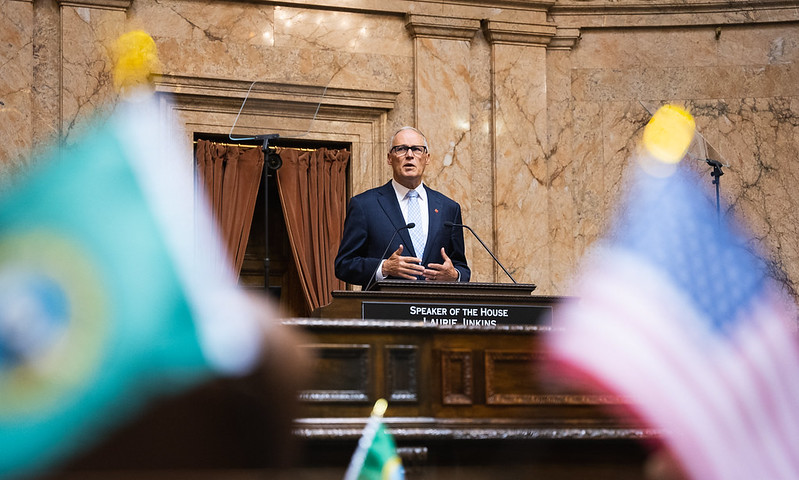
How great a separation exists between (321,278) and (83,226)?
5032mm

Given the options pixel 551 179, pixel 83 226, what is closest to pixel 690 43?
pixel 551 179

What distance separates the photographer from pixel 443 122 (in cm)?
796

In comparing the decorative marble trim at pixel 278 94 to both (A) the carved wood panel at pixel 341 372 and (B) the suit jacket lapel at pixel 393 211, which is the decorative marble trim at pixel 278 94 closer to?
Answer: (B) the suit jacket lapel at pixel 393 211

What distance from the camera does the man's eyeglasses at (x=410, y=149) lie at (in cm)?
546

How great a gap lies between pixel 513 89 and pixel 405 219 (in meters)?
2.98

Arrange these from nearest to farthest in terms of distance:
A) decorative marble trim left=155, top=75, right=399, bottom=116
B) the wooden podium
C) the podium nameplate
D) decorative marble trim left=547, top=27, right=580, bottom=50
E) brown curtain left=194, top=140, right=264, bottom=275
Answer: the wooden podium < the podium nameplate < decorative marble trim left=155, top=75, right=399, bottom=116 < brown curtain left=194, top=140, right=264, bottom=275 < decorative marble trim left=547, top=27, right=580, bottom=50

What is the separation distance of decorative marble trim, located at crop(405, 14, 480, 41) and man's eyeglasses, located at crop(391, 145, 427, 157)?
2.75 meters

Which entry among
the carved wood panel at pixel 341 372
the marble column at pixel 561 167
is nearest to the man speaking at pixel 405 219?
the carved wood panel at pixel 341 372

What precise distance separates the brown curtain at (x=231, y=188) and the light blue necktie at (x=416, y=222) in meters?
2.34

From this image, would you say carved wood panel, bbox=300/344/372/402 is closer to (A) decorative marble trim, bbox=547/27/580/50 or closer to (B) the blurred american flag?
(B) the blurred american flag

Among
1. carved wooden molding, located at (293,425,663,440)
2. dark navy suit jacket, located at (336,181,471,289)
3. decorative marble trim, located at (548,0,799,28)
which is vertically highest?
decorative marble trim, located at (548,0,799,28)

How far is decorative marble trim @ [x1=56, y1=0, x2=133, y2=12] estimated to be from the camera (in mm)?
7242

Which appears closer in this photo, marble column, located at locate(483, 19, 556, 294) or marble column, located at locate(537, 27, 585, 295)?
marble column, located at locate(483, 19, 556, 294)

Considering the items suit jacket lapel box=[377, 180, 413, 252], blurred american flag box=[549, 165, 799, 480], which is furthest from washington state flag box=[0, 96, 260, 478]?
suit jacket lapel box=[377, 180, 413, 252]
